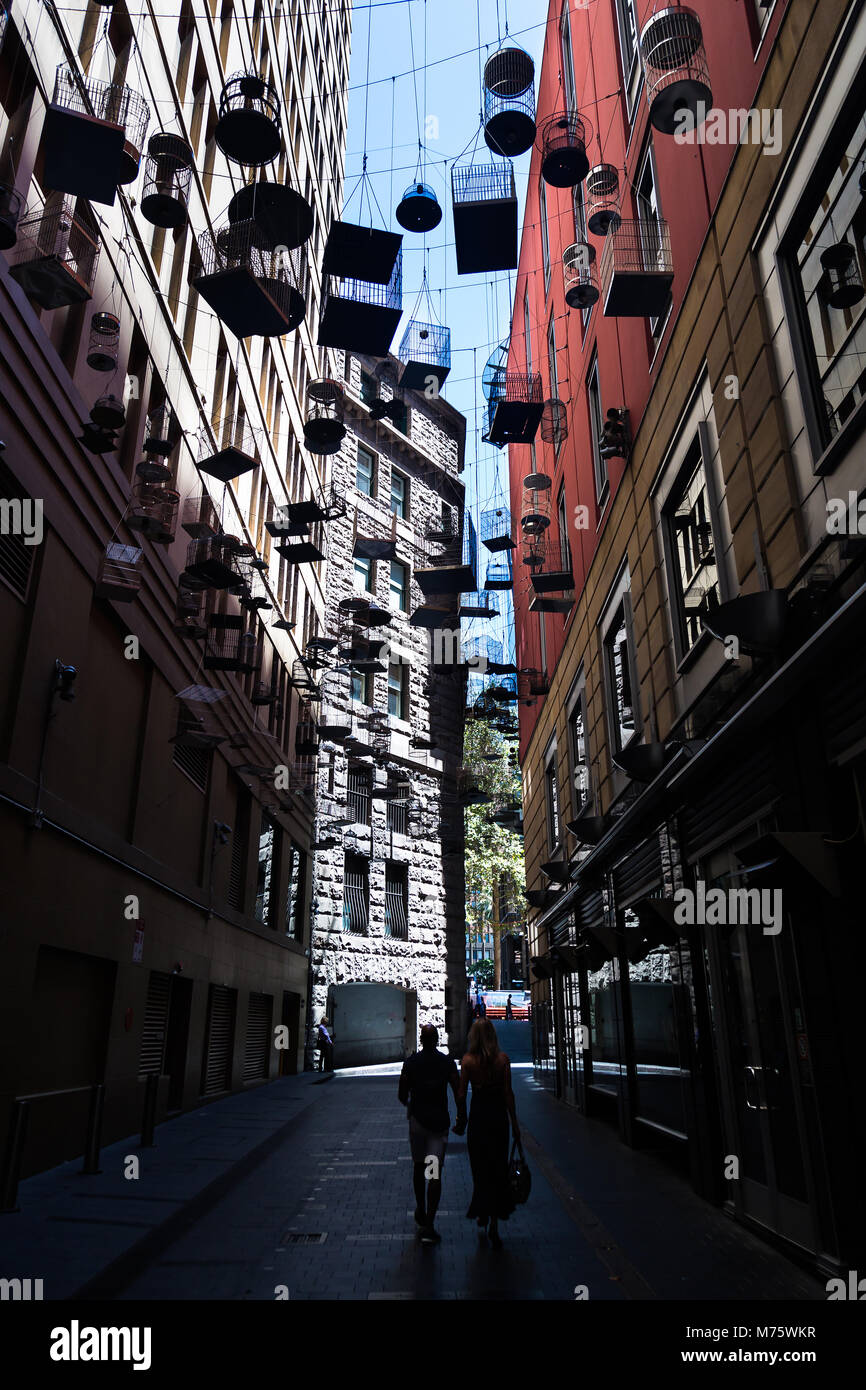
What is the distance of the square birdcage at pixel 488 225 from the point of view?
41.1 ft

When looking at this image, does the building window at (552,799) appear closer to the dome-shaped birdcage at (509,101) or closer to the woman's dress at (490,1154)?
the dome-shaped birdcage at (509,101)

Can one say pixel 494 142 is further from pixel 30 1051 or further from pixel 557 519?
pixel 30 1051

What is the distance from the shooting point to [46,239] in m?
8.99

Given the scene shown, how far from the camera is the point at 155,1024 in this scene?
14.3m

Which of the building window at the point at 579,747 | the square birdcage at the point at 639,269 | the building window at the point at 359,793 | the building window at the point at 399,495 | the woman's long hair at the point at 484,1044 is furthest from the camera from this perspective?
the building window at the point at 399,495

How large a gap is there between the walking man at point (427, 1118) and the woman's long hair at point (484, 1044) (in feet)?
0.83

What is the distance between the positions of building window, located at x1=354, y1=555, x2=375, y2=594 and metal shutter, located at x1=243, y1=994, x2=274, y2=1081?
1457 cm

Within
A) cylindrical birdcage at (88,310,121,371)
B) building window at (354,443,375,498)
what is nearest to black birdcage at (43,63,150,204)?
cylindrical birdcage at (88,310,121,371)

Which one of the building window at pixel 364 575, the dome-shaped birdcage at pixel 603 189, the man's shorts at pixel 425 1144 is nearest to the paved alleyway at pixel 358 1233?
the man's shorts at pixel 425 1144

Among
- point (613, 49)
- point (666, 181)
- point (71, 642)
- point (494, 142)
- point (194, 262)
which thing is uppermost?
point (613, 49)

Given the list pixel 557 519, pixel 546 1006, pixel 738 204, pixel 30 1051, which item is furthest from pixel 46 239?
pixel 546 1006
